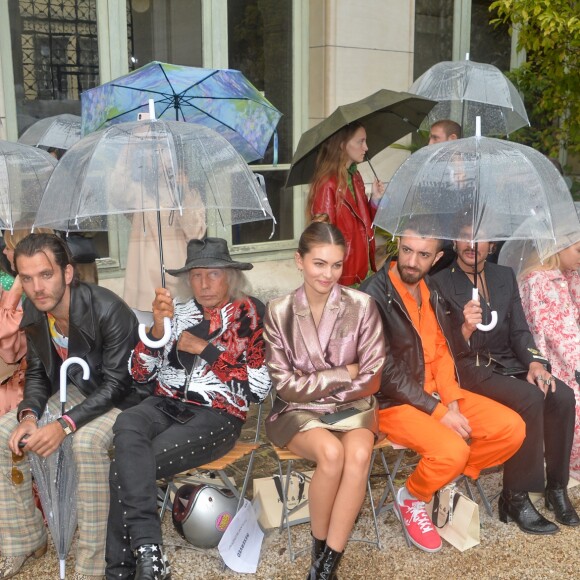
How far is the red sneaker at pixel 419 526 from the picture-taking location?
3.69 meters

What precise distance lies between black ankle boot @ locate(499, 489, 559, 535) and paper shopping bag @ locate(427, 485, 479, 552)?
11.9 inches

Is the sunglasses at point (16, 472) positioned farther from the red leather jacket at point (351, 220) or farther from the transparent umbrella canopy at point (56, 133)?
the transparent umbrella canopy at point (56, 133)

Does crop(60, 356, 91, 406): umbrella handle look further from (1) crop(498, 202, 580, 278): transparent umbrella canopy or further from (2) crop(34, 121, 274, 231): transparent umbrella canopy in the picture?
(1) crop(498, 202, 580, 278): transparent umbrella canopy

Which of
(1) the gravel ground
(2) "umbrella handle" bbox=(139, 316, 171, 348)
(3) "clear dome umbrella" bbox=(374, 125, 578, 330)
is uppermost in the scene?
(3) "clear dome umbrella" bbox=(374, 125, 578, 330)

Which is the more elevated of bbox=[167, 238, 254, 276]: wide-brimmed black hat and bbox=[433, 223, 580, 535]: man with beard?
bbox=[167, 238, 254, 276]: wide-brimmed black hat

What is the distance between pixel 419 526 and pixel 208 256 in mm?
1699

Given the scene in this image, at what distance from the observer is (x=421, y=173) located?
145 inches

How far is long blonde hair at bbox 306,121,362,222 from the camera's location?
4598 millimetres

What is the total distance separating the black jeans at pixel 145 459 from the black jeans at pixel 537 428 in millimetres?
1475

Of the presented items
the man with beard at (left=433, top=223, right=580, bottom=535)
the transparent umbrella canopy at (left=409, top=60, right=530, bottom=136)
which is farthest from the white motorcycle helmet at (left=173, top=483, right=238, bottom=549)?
the transparent umbrella canopy at (left=409, top=60, right=530, bottom=136)

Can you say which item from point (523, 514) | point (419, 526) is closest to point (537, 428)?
point (523, 514)

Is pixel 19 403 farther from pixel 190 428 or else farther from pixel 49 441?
pixel 190 428

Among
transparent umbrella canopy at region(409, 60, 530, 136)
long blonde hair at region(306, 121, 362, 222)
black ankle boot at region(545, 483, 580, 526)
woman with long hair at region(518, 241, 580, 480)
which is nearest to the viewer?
black ankle boot at region(545, 483, 580, 526)

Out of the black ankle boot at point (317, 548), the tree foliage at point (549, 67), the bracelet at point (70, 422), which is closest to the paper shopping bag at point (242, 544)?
the black ankle boot at point (317, 548)
